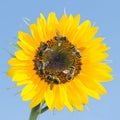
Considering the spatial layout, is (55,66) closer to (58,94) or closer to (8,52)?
(58,94)

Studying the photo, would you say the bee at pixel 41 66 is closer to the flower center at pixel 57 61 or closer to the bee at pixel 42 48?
the flower center at pixel 57 61

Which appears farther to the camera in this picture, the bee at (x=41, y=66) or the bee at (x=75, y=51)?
the bee at (x=75, y=51)

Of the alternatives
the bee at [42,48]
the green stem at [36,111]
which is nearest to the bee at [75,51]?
the bee at [42,48]

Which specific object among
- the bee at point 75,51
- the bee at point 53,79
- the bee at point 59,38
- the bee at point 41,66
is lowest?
the bee at point 53,79

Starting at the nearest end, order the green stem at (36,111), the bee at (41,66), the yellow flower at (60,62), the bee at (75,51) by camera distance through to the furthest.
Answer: the green stem at (36,111) < the yellow flower at (60,62) < the bee at (41,66) < the bee at (75,51)

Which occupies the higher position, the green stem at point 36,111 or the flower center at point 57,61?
the flower center at point 57,61

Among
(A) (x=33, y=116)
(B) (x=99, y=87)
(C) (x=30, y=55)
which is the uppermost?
(C) (x=30, y=55)

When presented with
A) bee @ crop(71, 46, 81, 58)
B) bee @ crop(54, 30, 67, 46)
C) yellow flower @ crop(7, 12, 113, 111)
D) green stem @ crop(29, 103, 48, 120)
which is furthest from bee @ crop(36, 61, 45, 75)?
green stem @ crop(29, 103, 48, 120)

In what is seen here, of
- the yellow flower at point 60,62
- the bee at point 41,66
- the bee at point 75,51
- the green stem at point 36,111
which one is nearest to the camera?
the green stem at point 36,111

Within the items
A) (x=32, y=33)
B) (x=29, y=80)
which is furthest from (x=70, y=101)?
(x=32, y=33)
